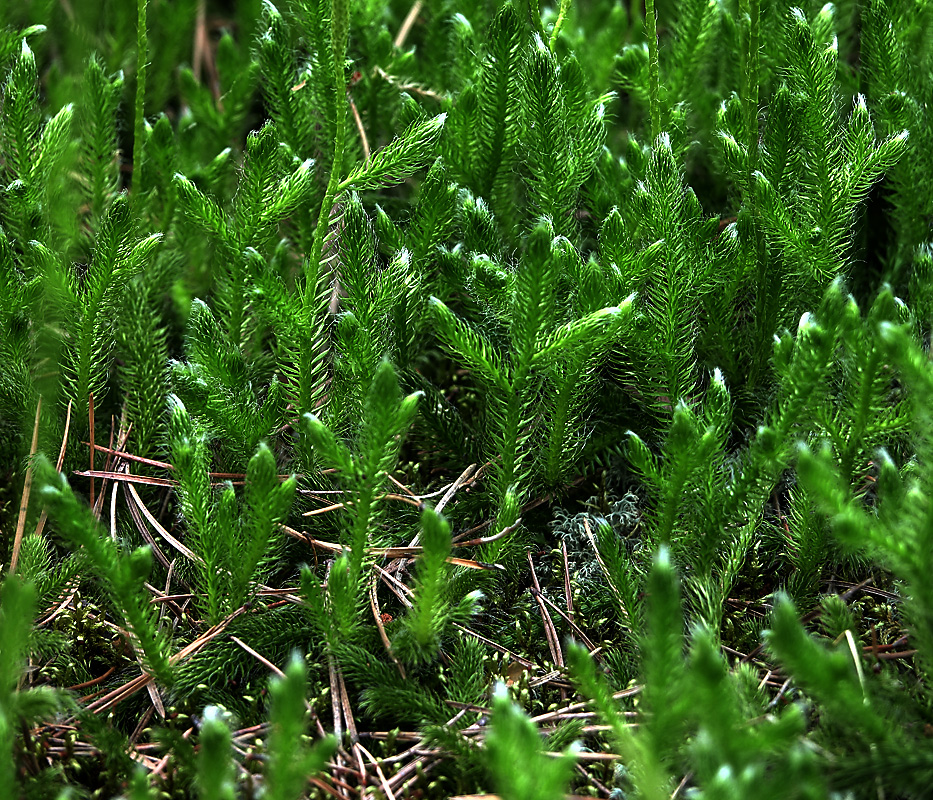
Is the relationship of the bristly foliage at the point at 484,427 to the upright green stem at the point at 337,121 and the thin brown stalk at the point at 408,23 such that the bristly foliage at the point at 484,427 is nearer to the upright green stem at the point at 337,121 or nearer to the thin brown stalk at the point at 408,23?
the upright green stem at the point at 337,121

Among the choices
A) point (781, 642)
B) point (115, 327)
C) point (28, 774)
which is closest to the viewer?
point (781, 642)

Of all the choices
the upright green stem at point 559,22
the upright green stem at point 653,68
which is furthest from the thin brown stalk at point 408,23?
the upright green stem at point 653,68

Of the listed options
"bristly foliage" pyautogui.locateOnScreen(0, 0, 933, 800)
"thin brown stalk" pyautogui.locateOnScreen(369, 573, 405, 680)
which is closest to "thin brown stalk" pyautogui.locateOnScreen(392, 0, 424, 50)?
"bristly foliage" pyautogui.locateOnScreen(0, 0, 933, 800)

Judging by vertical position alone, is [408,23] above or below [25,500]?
above

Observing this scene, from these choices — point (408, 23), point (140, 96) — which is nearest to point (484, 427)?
point (140, 96)

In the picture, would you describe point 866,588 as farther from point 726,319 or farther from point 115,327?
point 115,327

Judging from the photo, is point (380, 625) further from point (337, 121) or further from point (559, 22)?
point (559, 22)

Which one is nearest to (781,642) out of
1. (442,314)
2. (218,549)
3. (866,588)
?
(866,588)
